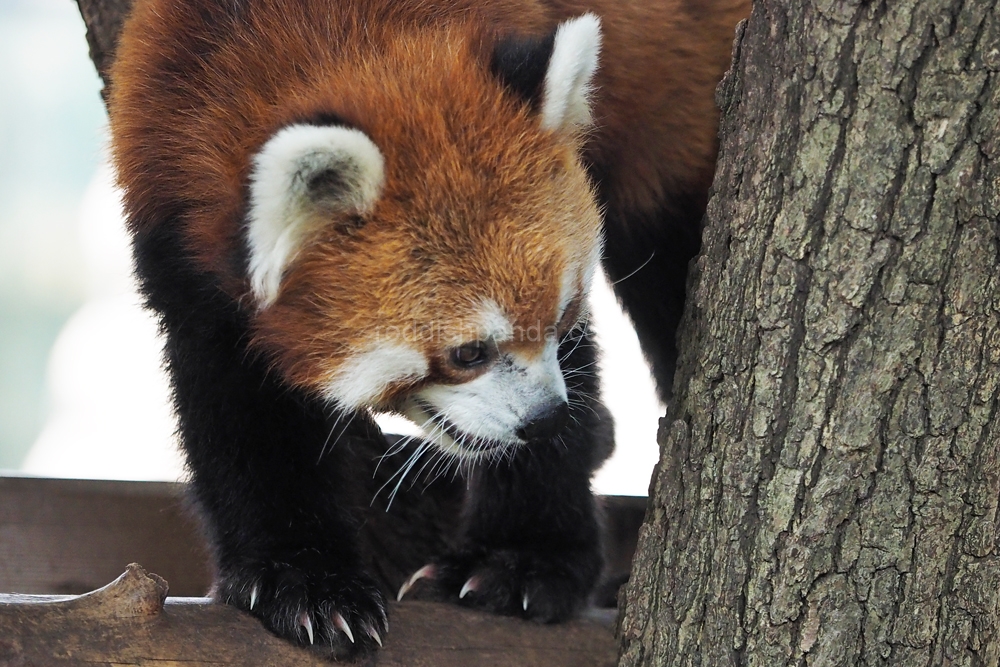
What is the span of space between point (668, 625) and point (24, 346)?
3.72 m

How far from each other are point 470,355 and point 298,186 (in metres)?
0.46

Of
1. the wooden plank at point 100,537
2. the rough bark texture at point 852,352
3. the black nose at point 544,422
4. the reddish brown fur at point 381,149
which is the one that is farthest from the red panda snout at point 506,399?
the wooden plank at point 100,537

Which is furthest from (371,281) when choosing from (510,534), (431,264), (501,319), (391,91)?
(510,534)

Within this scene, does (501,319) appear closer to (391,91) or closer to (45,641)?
(391,91)

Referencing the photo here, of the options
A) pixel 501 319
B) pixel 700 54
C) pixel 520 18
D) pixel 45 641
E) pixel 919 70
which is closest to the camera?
pixel 919 70

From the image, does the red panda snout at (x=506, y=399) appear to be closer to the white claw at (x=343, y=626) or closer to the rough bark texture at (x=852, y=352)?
the rough bark texture at (x=852, y=352)

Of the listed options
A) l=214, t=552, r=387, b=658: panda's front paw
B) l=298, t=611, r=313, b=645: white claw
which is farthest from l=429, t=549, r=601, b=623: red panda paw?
l=298, t=611, r=313, b=645: white claw

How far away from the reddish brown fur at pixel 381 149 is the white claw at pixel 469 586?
1.97 ft

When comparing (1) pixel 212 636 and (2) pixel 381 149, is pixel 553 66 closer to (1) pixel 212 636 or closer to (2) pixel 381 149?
(2) pixel 381 149

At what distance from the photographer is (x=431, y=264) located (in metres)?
1.82

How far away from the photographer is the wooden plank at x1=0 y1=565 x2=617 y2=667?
1739mm

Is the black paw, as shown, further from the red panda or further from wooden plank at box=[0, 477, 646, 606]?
wooden plank at box=[0, 477, 646, 606]

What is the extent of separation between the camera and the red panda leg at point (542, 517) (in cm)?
231

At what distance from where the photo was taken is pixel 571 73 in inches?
75.2
